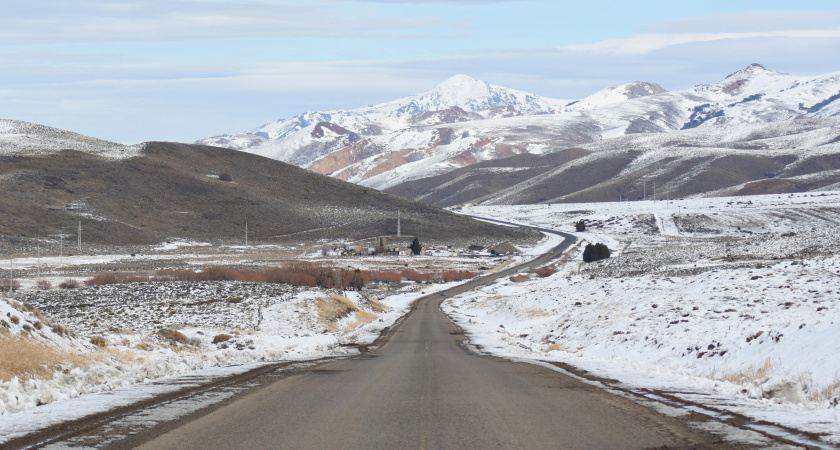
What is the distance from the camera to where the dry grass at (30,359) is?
1556cm

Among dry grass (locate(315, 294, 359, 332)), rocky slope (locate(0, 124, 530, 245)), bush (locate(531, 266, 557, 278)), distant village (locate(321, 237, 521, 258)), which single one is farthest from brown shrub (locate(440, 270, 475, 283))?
rocky slope (locate(0, 124, 530, 245))

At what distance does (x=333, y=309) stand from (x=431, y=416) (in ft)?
114

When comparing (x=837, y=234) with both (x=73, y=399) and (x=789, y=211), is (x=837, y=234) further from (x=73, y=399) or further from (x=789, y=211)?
(x=789, y=211)

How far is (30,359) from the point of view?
53.8ft

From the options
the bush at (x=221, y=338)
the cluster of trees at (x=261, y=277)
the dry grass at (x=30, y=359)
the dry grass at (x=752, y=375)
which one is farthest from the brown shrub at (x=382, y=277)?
the dry grass at (x=752, y=375)

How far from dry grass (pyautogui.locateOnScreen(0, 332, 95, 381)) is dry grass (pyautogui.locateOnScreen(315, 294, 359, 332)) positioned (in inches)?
986

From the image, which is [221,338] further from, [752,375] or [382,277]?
[382,277]

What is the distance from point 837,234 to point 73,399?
63.2 metres

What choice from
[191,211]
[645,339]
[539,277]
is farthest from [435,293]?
[191,211]

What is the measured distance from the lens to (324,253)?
134 meters

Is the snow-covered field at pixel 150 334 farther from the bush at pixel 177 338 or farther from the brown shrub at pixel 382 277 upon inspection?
the brown shrub at pixel 382 277

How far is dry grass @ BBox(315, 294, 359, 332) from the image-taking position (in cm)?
4408

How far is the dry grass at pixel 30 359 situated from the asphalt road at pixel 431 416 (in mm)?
4586

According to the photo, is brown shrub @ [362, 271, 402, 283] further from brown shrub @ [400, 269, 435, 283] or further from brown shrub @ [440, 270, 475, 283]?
brown shrub @ [440, 270, 475, 283]
